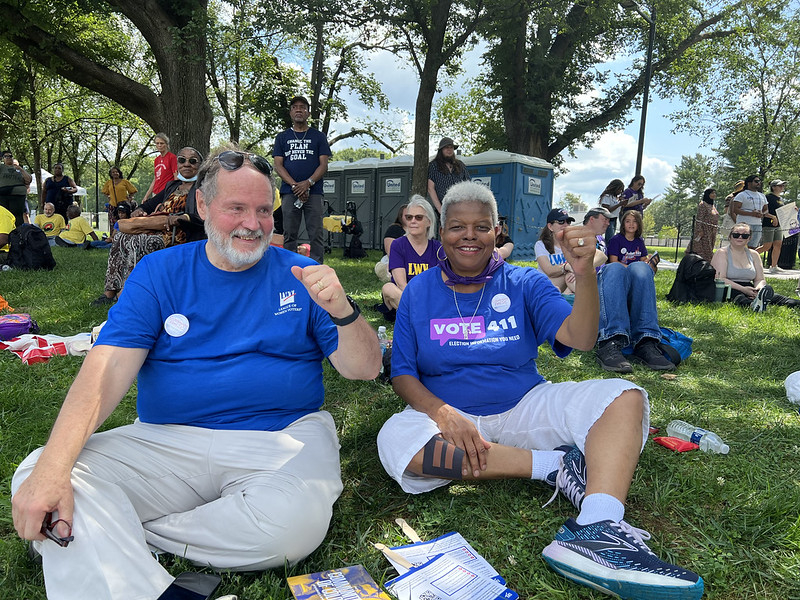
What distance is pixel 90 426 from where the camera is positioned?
181cm

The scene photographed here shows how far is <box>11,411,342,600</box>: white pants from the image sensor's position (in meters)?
1.54

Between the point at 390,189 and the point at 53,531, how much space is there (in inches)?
620

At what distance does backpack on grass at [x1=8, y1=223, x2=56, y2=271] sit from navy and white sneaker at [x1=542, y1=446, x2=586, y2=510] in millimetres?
8784

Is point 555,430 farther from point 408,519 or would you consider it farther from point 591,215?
point 591,215

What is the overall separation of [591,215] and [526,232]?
1083 cm

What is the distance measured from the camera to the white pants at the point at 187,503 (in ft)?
5.06

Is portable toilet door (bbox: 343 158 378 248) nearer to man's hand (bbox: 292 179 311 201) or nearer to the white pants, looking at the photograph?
man's hand (bbox: 292 179 311 201)

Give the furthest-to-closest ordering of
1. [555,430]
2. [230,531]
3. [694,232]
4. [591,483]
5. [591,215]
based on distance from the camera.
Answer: [694,232] → [591,215] → [555,430] → [591,483] → [230,531]

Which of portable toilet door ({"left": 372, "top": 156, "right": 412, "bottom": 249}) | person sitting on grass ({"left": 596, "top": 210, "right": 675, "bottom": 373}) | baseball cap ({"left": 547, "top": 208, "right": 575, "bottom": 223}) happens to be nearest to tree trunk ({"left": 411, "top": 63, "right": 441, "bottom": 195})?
portable toilet door ({"left": 372, "top": 156, "right": 412, "bottom": 249})

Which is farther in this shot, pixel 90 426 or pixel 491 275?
pixel 491 275

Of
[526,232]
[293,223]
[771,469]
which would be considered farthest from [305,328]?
[526,232]

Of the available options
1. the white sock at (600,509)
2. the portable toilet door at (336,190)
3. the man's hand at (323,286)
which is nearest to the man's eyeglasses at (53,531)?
the man's hand at (323,286)

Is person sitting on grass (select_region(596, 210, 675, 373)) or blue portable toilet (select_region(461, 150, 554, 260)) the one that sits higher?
blue portable toilet (select_region(461, 150, 554, 260))

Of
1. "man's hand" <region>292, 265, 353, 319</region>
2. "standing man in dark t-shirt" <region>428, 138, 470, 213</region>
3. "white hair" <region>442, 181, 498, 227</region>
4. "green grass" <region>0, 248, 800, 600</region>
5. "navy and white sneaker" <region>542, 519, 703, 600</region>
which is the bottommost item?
"green grass" <region>0, 248, 800, 600</region>
